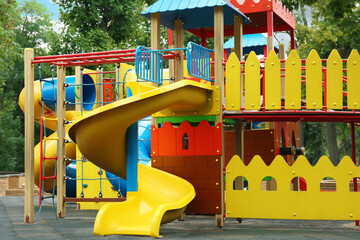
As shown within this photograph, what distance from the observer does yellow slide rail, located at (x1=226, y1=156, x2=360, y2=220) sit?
9398mm

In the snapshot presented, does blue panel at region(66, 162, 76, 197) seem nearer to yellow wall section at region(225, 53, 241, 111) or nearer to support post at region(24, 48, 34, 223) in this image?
support post at region(24, 48, 34, 223)

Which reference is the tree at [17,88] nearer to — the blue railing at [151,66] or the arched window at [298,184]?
the arched window at [298,184]

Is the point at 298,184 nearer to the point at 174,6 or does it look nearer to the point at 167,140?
the point at 167,140

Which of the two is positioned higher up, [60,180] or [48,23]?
[48,23]

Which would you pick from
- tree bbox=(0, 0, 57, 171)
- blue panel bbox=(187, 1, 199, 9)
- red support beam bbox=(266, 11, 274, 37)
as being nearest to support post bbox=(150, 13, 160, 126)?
blue panel bbox=(187, 1, 199, 9)

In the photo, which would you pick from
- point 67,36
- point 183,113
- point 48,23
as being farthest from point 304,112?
point 48,23

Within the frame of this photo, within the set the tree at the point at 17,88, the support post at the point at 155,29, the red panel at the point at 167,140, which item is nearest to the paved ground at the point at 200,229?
the red panel at the point at 167,140

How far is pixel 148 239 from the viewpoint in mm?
7926

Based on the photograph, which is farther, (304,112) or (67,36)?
(67,36)

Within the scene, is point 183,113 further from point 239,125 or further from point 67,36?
point 67,36

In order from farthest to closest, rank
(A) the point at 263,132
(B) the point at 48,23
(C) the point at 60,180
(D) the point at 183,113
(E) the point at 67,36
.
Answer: (B) the point at 48,23, (E) the point at 67,36, (A) the point at 263,132, (C) the point at 60,180, (D) the point at 183,113

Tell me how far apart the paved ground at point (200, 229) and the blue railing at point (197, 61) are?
7.79ft

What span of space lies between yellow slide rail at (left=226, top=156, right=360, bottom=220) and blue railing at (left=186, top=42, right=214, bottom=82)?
1.50 metres

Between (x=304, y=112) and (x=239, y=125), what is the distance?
1.51 m
